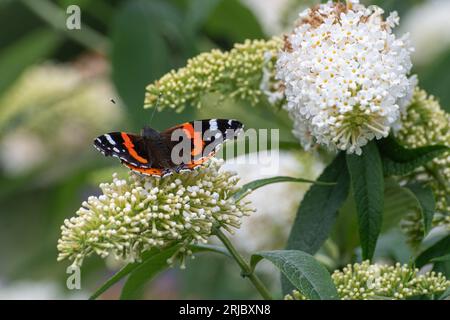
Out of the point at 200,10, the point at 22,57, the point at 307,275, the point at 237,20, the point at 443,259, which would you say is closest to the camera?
the point at 307,275

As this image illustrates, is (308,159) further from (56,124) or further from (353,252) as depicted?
(56,124)

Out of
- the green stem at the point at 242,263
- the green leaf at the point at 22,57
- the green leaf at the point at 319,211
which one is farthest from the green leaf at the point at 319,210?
the green leaf at the point at 22,57

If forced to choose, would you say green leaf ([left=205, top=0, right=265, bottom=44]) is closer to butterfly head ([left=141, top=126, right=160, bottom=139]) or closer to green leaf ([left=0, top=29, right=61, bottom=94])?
green leaf ([left=0, top=29, right=61, bottom=94])

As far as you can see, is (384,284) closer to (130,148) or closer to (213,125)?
(213,125)

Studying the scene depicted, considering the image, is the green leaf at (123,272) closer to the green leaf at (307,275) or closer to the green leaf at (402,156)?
the green leaf at (307,275)

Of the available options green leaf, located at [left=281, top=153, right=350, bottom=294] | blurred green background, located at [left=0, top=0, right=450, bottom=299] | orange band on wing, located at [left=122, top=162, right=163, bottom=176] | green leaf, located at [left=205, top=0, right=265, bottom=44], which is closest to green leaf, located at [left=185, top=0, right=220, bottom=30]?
blurred green background, located at [left=0, top=0, right=450, bottom=299]

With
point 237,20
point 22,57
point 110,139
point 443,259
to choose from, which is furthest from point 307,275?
point 22,57
